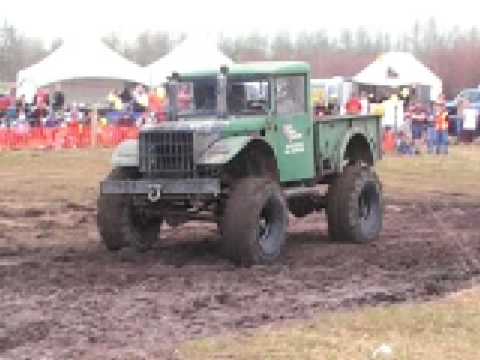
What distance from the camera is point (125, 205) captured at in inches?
455

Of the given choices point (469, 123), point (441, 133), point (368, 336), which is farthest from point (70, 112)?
point (368, 336)

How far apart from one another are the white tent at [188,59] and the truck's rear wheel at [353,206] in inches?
990

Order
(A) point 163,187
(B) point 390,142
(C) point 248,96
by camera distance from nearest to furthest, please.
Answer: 1. (A) point 163,187
2. (C) point 248,96
3. (B) point 390,142

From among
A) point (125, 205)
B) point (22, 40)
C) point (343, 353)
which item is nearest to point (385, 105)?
point (125, 205)

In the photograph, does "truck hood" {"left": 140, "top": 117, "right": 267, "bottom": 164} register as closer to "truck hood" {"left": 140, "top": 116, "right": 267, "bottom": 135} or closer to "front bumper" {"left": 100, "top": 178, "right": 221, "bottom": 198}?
"truck hood" {"left": 140, "top": 116, "right": 267, "bottom": 135}

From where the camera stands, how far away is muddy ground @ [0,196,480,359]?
301 inches

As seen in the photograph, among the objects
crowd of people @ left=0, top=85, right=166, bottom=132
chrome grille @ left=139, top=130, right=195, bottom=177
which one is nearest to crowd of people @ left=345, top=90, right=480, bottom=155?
crowd of people @ left=0, top=85, right=166, bottom=132

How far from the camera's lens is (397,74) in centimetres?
4741

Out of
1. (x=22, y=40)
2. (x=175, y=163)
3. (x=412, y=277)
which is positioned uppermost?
(x=22, y=40)

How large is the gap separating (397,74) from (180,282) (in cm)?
3872

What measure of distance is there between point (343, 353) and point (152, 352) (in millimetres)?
1249

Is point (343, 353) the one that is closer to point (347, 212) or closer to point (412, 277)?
point (412, 277)

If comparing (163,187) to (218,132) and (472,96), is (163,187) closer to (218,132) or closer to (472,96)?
(218,132)

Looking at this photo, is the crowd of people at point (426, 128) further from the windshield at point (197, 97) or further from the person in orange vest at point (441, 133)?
the windshield at point (197, 97)
